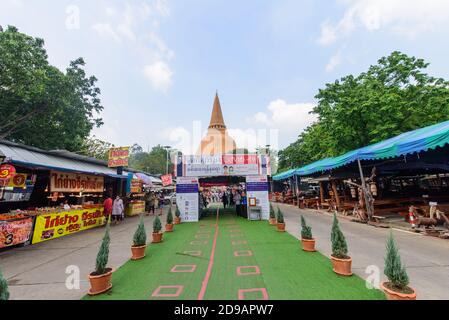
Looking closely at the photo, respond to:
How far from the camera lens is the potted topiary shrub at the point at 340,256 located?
4527 mm

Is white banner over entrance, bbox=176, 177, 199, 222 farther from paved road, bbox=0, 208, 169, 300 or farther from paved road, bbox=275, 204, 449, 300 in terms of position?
paved road, bbox=275, 204, 449, 300

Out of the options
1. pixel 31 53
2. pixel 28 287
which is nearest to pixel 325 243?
pixel 28 287

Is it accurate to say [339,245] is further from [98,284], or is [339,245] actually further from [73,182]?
[73,182]

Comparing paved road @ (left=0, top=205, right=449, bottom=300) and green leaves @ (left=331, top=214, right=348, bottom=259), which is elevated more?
green leaves @ (left=331, top=214, right=348, bottom=259)

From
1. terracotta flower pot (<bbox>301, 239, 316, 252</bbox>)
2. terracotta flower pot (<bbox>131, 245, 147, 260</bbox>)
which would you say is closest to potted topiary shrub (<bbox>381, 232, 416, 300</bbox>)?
terracotta flower pot (<bbox>301, 239, 316, 252</bbox>)

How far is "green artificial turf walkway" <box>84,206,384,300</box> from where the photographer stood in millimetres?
3959

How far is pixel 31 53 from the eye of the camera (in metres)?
14.2

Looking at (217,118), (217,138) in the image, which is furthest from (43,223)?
(217,118)

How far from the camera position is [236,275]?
484 centimetres

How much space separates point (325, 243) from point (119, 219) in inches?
483

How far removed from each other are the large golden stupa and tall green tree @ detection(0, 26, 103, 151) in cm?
2364

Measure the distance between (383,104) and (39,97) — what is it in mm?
23003

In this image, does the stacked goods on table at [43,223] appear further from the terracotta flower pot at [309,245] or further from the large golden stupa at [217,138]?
the large golden stupa at [217,138]

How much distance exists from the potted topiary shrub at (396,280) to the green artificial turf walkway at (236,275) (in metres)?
0.54
